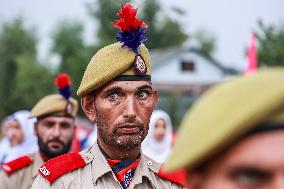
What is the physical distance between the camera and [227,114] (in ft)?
4.81

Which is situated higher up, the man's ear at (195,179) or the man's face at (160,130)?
the man's ear at (195,179)

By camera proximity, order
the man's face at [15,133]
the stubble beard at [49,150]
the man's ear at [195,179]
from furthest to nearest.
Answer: the man's face at [15,133] < the stubble beard at [49,150] < the man's ear at [195,179]

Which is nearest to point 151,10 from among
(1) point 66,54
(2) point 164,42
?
(2) point 164,42

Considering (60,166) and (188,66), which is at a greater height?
(188,66)

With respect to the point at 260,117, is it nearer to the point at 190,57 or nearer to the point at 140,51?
the point at 140,51

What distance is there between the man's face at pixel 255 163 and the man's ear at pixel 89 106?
2.12 metres

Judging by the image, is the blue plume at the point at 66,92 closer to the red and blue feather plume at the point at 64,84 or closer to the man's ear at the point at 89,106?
the red and blue feather plume at the point at 64,84

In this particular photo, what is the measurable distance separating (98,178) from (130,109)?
416mm

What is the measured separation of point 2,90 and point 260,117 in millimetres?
55557

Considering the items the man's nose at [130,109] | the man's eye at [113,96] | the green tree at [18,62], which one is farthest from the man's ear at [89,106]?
the green tree at [18,62]

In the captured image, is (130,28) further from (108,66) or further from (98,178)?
(98,178)

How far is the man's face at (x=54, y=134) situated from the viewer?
601 centimetres

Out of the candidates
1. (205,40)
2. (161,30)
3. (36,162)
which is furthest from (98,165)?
(205,40)

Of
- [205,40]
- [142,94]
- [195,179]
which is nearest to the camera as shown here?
[195,179]
